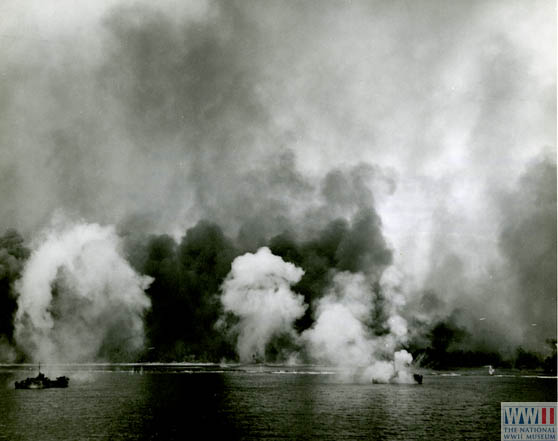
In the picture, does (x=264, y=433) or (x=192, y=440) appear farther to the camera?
(x=264, y=433)

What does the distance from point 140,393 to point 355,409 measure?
281 ft

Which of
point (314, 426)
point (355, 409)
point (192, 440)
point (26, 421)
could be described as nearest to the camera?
point (192, 440)

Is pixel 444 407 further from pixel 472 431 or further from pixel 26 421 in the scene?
pixel 26 421

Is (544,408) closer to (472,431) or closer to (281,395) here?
(472,431)

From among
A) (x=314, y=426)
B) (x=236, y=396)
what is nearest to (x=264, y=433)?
(x=314, y=426)

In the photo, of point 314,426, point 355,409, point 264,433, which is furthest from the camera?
point 355,409

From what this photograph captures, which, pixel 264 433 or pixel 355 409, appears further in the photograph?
pixel 355 409

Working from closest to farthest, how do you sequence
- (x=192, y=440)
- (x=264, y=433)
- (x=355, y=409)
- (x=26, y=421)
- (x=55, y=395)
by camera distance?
(x=192, y=440) < (x=264, y=433) < (x=26, y=421) < (x=355, y=409) < (x=55, y=395)

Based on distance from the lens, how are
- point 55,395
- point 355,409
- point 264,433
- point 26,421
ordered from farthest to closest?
point 55,395 < point 355,409 < point 26,421 < point 264,433

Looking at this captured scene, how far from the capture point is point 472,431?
385 feet

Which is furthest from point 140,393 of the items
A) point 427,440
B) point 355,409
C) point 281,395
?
point 427,440

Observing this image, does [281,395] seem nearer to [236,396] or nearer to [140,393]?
[236,396]

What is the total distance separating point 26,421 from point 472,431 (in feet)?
320

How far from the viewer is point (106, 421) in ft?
418
